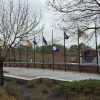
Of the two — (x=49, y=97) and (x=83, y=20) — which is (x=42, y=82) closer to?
(x=49, y=97)

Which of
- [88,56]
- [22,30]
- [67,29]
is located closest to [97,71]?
[88,56]

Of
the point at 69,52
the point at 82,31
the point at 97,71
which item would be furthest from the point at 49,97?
the point at 69,52

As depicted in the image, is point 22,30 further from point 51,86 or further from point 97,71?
point 97,71

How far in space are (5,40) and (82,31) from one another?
21.3 feet

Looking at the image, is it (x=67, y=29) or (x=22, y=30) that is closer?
(x=67, y=29)

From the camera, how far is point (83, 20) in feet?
45.4

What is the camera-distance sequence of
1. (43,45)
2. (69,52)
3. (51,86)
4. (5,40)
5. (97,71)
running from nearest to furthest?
(51,86) → (5,40) → (97,71) → (69,52) → (43,45)

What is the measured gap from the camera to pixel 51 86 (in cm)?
1598

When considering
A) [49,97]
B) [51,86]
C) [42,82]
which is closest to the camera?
[49,97]

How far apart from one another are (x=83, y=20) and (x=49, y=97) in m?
3.81

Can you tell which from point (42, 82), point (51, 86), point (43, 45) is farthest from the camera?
point (43, 45)

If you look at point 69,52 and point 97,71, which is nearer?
point 97,71

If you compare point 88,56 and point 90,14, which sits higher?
point 90,14

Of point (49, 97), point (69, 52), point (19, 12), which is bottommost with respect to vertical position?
point (49, 97)
